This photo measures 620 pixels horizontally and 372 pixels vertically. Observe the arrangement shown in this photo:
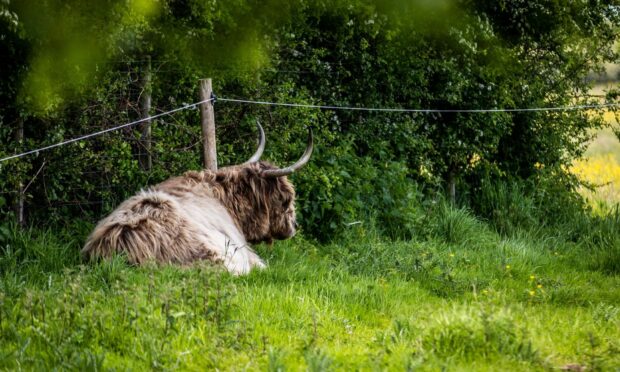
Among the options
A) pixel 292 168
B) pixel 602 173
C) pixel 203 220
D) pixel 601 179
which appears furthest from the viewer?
pixel 602 173

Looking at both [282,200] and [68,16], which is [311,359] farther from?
[282,200]

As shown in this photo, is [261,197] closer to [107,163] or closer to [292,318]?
[107,163]

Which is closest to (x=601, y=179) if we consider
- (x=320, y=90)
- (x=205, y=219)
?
(x=320, y=90)

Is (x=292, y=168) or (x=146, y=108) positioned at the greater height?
(x=146, y=108)

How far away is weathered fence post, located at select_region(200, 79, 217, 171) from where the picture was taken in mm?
7496

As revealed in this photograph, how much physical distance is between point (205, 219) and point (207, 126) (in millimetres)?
1166

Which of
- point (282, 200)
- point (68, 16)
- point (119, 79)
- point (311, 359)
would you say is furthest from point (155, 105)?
point (311, 359)

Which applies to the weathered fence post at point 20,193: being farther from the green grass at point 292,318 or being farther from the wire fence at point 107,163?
the green grass at point 292,318

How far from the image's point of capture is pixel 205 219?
6691 millimetres

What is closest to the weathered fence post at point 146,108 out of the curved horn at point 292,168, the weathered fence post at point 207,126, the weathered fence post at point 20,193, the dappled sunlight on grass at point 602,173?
the weathered fence post at point 207,126

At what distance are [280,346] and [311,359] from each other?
0.59m

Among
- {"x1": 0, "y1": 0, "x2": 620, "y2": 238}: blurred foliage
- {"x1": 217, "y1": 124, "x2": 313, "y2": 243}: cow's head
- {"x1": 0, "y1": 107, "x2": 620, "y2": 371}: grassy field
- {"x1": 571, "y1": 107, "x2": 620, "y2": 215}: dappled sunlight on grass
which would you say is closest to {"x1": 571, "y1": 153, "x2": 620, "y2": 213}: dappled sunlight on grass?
{"x1": 571, "y1": 107, "x2": 620, "y2": 215}: dappled sunlight on grass

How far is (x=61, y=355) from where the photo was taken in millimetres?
4148

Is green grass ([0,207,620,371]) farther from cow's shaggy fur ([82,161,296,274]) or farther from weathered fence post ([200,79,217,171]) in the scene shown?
weathered fence post ([200,79,217,171])
